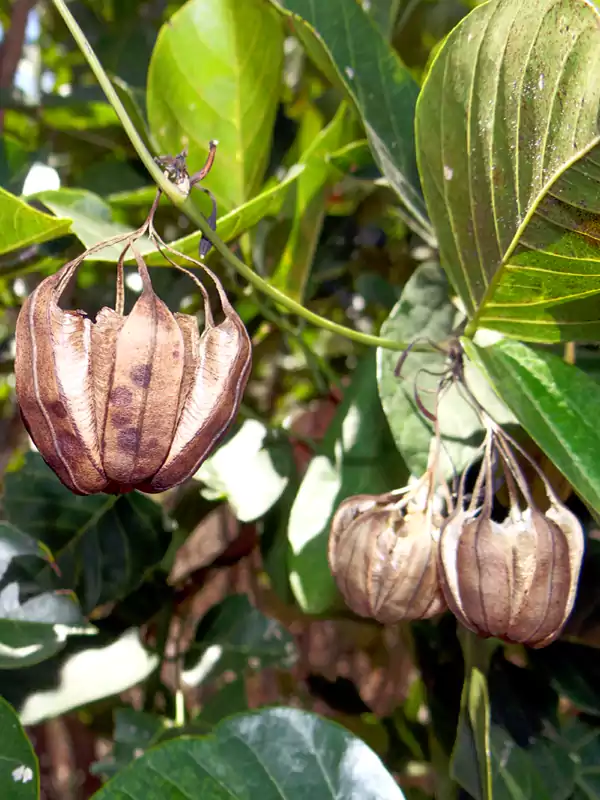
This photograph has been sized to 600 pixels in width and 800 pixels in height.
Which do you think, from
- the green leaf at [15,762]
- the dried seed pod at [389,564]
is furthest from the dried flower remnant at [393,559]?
the green leaf at [15,762]

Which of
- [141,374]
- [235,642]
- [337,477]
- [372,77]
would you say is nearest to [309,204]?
[372,77]

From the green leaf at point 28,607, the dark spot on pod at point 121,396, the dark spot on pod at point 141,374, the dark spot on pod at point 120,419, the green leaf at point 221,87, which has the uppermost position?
the green leaf at point 221,87

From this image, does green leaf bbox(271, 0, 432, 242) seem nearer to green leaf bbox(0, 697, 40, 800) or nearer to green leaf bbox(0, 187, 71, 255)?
green leaf bbox(0, 187, 71, 255)

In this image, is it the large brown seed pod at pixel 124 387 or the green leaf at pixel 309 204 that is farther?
the green leaf at pixel 309 204

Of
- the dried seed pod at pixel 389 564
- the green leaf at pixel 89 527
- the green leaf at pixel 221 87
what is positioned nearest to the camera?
the dried seed pod at pixel 389 564

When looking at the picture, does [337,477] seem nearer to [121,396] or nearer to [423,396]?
[423,396]

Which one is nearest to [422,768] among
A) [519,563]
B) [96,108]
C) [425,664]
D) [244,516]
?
[425,664]

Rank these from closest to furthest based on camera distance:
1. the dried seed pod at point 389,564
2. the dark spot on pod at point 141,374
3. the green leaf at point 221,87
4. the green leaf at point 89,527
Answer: the dark spot on pod at point 141,374 < the dried seed pod at point 389,564 < the green leaf at point 221,87 < the green leaf at point 89,527

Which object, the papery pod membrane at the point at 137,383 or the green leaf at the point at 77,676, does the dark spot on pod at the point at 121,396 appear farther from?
the green leaf at the point at 77,676
